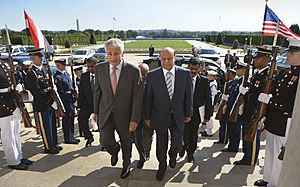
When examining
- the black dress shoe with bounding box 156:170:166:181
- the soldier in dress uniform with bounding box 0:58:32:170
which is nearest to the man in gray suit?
the black dress shoe with bounding box 156:170:166:181

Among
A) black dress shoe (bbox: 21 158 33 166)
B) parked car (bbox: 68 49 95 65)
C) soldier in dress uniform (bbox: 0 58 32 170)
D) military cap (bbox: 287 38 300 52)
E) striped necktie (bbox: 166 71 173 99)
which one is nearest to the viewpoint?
military cap (bbox: 287 38 300 52)

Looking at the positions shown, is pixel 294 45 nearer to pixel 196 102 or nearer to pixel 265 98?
pixel 265 98

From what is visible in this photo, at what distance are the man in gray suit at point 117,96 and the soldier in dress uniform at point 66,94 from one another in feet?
5.52

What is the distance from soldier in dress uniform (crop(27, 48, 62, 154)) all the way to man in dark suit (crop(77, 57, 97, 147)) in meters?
0.56

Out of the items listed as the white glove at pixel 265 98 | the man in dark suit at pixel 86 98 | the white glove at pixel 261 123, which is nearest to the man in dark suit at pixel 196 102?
the white glove at pixel 261 123

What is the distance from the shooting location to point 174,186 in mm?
3619

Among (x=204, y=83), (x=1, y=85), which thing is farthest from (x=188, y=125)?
(x=1, y=85)

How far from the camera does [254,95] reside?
13.4ft

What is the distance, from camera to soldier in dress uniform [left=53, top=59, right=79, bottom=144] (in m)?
5.28

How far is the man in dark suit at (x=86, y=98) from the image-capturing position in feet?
16.8

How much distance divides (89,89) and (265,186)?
3435 millimetres

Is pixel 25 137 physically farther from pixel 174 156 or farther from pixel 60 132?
pixel 174 156

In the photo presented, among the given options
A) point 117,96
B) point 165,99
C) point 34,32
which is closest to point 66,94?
point 34,32

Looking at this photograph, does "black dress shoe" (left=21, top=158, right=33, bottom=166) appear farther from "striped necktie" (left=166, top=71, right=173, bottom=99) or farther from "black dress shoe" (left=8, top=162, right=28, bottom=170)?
"striped necktie" (left=166, top=71, right=173, bottom=99)
